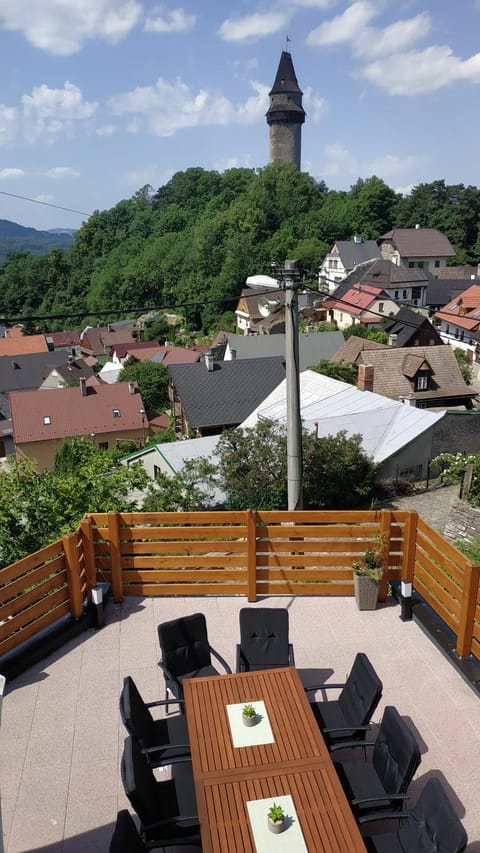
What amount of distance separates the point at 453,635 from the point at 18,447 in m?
34.4

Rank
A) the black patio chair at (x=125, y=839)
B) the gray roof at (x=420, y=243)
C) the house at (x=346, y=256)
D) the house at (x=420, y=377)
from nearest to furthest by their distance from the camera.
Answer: the black patio chair at (x=125, y=839) < the house at (x=420, y=377) < the house at (x=346, y=256) < the gray roof at (x=420, y=243)

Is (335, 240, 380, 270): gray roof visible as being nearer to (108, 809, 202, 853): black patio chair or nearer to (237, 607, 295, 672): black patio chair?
(237, 607, 295, 672): black patio chair

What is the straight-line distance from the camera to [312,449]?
1491cm

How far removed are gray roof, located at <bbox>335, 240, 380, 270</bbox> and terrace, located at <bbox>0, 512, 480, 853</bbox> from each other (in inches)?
2470

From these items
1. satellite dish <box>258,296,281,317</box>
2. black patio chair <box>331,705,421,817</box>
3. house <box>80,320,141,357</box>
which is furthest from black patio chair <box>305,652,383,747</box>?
house <box>80,320,141,357</box>

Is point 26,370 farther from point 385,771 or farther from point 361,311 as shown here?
point 385,771

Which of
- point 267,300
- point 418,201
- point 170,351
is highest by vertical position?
point 418,201

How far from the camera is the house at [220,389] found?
29.4m

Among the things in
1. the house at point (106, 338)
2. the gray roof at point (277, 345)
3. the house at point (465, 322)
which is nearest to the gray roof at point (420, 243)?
the house at point (465, 322)

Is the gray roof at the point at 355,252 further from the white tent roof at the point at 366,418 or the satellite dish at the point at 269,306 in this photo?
the satellite dish at the point at 269,306

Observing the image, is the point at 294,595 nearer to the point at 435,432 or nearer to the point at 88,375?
the point at 435,432

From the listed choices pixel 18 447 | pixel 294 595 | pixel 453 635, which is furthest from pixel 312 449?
pixel 18 447

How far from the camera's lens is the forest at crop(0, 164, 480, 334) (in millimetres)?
74188

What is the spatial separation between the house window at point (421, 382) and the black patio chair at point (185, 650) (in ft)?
78.9
